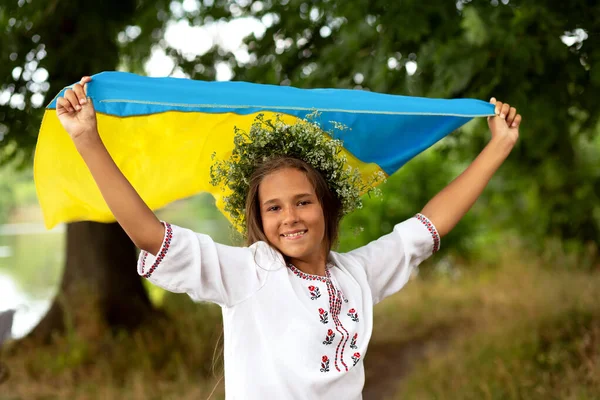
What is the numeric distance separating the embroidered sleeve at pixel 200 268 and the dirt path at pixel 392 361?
406 cm

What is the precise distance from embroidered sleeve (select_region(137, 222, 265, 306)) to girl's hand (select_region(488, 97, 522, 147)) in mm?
1169

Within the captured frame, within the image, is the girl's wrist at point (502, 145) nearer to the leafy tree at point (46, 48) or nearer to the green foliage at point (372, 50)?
the green foliage at point (372, 50)

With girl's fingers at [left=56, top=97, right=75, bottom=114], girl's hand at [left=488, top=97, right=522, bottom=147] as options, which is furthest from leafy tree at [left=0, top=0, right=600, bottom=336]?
girl's fingers at [left=56, top=97, right=75, bottom=114]

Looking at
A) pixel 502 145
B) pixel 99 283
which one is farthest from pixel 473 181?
pixel 99 283

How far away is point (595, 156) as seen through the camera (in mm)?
9172

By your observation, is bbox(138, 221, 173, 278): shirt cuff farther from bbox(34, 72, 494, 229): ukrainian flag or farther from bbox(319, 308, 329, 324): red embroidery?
bbox(319, 308, 329, 324): red embroidery

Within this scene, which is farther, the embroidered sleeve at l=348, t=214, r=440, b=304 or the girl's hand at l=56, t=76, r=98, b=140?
the embroidered sleeve at l=348, t=214, r=440, b=304

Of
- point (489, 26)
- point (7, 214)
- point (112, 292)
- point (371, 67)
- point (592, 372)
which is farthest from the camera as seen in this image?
point (7, 214)

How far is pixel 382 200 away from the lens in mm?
6492

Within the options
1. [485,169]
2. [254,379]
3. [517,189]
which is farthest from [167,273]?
[517,189]

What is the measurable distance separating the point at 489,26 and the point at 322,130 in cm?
131

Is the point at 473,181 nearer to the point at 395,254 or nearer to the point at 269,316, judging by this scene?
the point at 395,254

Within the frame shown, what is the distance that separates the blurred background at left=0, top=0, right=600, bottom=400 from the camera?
3812mm

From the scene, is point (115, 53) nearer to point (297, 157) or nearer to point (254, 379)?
point (297, 157)
